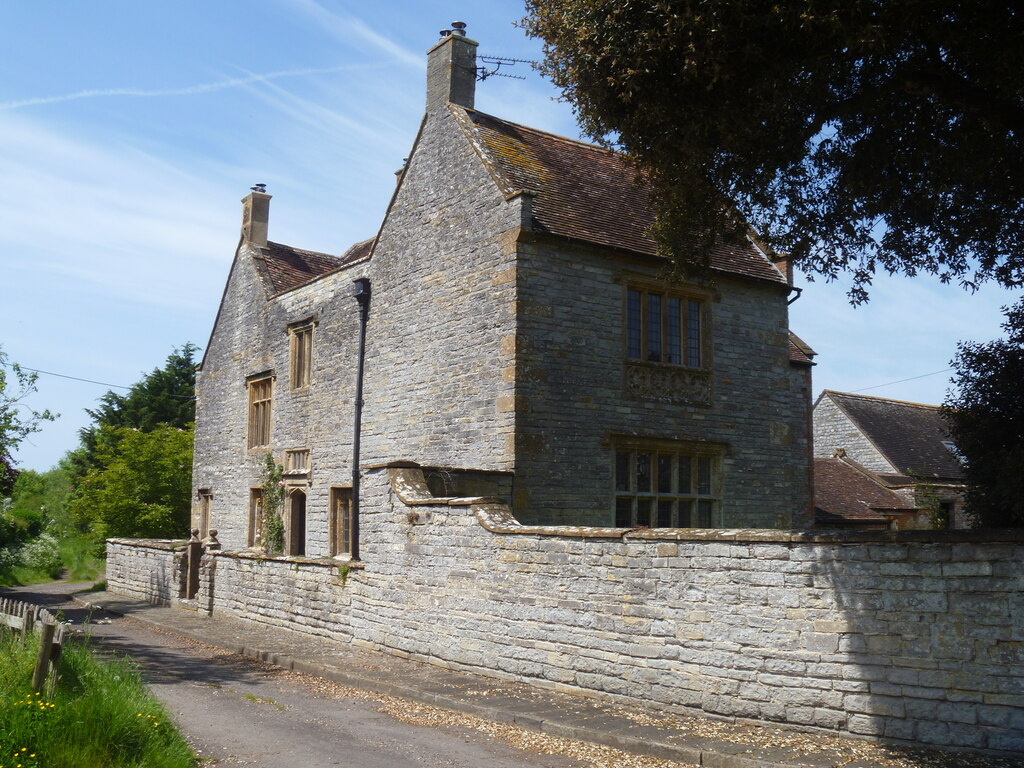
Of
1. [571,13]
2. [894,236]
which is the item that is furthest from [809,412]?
[571,13]

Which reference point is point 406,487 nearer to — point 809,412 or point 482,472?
point 482,472

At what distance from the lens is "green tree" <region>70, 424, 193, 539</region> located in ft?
93.9

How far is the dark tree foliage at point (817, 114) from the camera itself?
8.62 metres

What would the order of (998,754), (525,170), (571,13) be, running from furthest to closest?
(525,170), (571,13), (998,754)

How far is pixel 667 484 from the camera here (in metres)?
17.1

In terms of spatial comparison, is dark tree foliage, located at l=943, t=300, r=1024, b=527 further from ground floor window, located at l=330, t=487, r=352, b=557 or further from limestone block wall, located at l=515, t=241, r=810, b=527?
ground floor window, located at l=330, t=487, r=352, b=557

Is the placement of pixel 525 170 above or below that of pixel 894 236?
above

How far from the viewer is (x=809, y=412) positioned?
1933cm

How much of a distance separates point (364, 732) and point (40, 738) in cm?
319

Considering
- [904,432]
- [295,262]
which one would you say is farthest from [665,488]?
[904,432]

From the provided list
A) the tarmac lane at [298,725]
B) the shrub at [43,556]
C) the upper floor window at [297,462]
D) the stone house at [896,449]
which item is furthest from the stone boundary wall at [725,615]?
the shrub at [43,556]

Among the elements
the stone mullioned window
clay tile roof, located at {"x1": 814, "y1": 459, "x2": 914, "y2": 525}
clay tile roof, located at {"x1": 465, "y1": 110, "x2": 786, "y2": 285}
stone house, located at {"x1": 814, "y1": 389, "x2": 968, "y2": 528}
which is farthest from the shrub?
stone house, located at {"x1": 814, "y1": 389, "x2": 968, "y2": 528}

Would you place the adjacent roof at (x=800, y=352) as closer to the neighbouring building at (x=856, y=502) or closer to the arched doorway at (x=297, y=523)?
the neighbouring building at (x=856, y=502)

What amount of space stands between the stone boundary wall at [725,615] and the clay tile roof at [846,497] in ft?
41.9
